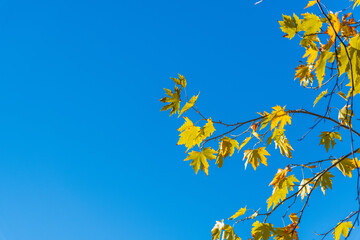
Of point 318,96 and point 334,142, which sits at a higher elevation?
point 318,96

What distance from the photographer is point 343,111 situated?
8.32ft

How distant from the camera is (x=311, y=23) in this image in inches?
61.2

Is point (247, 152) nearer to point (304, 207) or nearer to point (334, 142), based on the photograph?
point (304, 207)

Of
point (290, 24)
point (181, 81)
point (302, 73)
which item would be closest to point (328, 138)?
point (302, 73)

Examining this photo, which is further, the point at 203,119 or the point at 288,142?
the point at 288,142

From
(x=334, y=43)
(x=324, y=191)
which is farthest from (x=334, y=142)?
(x=334, y=43)

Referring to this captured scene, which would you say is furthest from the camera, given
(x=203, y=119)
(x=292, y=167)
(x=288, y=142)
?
(x=288, y=142)

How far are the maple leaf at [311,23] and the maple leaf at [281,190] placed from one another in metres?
1.00

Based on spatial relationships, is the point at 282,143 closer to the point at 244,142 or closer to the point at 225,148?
the point at 244,142

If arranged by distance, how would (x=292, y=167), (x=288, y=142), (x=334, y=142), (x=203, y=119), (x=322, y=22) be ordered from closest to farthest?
1. (x=322, y=22)
2. (x=203, y=119)
3. (x=292, y=167)
4. (x=288, y=142)
5. (x=334, y=142)

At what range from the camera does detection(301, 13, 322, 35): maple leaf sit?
153 centimetres

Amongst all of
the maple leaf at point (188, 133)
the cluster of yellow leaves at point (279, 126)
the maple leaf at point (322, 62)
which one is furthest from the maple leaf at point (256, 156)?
the maple leaf at point (322, 62)

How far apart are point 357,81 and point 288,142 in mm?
844

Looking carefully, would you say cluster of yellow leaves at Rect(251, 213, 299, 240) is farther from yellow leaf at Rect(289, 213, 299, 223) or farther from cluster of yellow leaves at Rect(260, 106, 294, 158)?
cluster of yellow leaves at Rect(260, 106, 294, 158)
